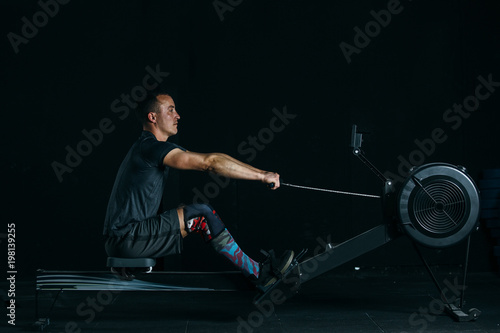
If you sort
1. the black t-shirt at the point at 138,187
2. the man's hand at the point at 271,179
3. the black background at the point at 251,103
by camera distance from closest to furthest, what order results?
1. the man's hand at the point at 271,179
2. the black t-shirt at the point at 138,187
3. the black background at the point at 251,103

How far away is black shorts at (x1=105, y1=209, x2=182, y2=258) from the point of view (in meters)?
3.36

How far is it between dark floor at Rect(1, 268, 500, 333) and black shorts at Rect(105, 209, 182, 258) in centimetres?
→ 50

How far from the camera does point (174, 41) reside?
211 inches

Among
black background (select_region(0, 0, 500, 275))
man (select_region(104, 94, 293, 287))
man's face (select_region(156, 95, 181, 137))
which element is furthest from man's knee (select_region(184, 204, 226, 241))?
black background (select_region(0, 0, 500, 275))

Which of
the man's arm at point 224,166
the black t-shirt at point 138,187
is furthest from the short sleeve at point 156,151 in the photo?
the man's arm at point 224,166

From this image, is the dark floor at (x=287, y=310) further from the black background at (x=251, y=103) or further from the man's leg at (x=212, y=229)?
the black background at (x=251, y=103)

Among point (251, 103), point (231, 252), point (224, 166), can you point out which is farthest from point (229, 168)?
point (251, 103)

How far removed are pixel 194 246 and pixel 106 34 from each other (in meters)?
2.05

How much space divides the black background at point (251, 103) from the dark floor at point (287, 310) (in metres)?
0.63

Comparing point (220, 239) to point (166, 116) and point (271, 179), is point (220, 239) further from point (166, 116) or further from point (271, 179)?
point (166, 116)

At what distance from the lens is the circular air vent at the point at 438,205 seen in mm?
3514

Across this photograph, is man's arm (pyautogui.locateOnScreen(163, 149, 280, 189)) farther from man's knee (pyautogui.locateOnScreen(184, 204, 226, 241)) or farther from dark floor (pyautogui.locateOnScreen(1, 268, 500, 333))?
dark floor (pyautogui.locateOnScreen(1, 268, 500, 333))

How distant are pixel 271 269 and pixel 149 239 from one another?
726 millimetres

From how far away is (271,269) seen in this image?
3498mm
